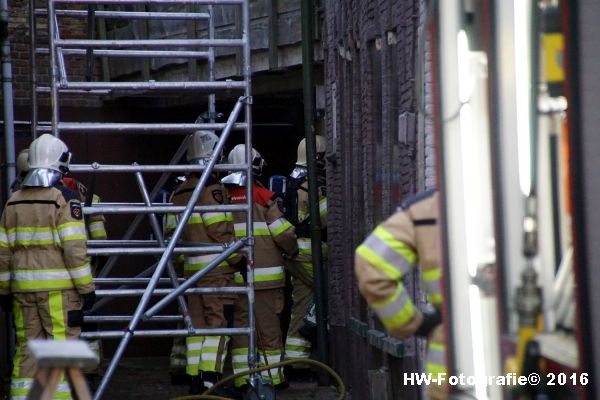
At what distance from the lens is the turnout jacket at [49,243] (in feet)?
25.6

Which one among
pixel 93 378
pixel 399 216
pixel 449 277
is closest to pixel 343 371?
pixel 93 378

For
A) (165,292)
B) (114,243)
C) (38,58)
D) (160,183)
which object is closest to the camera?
(165,292)

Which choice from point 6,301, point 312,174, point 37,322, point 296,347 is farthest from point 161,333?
point 296,347

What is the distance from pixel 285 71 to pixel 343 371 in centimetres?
361

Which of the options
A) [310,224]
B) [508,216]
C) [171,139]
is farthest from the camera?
[171,139]

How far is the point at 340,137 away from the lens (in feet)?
34.3

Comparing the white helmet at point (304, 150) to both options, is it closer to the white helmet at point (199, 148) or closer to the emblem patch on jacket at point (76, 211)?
the white helmet at point (199, 148)

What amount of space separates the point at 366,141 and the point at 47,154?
2.25 metres

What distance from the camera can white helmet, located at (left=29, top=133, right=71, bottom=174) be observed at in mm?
8008

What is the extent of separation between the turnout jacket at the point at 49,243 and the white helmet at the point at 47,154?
16cm

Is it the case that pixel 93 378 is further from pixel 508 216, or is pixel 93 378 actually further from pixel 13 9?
pixel 508 216

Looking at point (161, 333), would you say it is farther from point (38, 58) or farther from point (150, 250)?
point (38, 58)

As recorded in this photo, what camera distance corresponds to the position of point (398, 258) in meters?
4.36

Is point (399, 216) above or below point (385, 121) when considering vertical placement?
below
